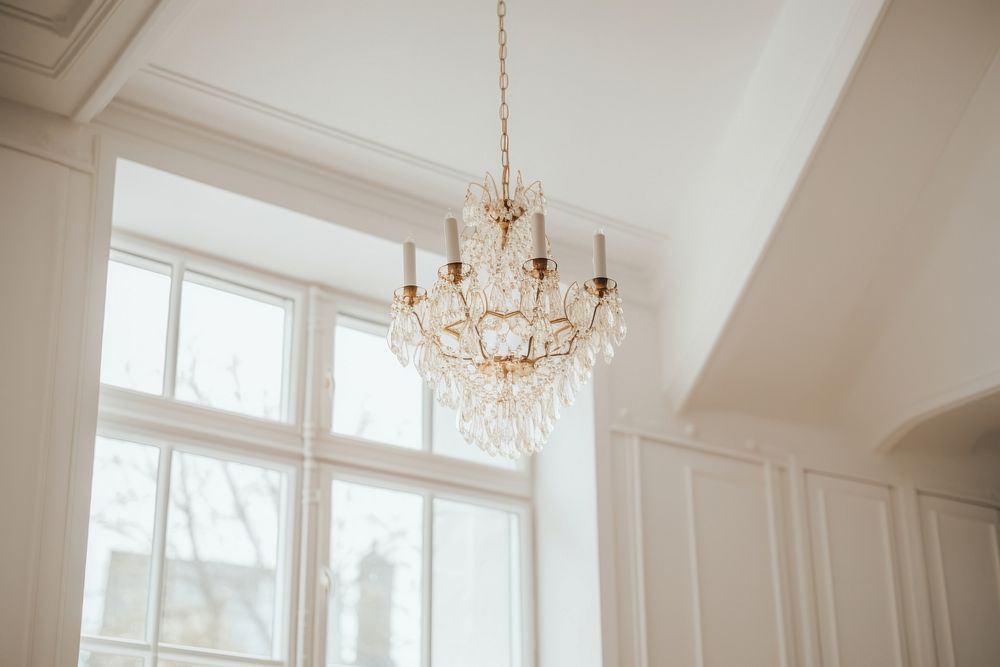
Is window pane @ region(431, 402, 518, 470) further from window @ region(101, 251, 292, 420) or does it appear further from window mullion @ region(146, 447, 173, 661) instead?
window mullion @ region(146, 447, 173, 661)

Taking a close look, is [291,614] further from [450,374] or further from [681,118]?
[681,118]

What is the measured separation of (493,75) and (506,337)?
1901 mm

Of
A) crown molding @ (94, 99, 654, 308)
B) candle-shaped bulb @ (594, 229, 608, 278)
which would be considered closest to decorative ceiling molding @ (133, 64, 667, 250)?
crown molding @ (94, 99, 654, 308)

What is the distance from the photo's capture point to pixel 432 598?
228 inches

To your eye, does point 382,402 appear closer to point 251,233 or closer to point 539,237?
point 251,233

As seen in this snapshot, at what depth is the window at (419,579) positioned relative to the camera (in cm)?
556

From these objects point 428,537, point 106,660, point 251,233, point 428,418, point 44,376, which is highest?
point 251,233

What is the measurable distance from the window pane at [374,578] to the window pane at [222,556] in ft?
0.92

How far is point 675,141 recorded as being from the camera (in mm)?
5789

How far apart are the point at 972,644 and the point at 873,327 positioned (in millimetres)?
1717

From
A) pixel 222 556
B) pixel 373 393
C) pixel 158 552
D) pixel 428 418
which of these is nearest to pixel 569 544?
pixel 428 418

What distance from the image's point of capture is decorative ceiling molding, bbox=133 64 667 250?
500cm

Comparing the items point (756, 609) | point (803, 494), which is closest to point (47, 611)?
point (756, 609)

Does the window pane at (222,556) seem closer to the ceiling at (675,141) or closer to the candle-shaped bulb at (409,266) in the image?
the ceiling at (675,141)
